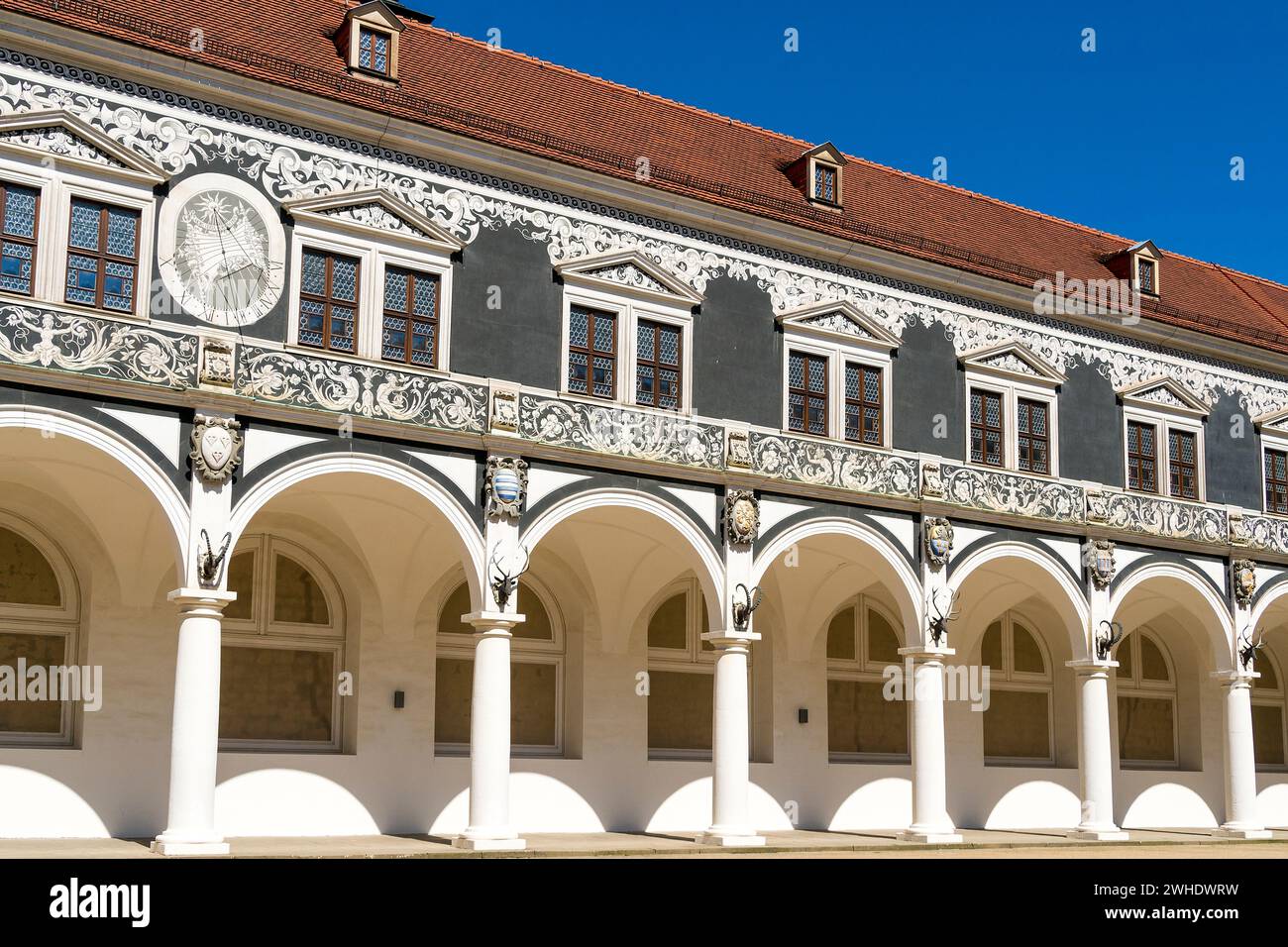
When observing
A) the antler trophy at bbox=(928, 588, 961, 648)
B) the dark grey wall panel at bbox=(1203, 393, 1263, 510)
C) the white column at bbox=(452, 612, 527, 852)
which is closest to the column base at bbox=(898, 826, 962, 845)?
the antler trophy at bbox=(928, 588, 961, 648)

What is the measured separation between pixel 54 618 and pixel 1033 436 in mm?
15215

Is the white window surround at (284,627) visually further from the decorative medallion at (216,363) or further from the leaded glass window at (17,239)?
the leaded glass window at (17,239)

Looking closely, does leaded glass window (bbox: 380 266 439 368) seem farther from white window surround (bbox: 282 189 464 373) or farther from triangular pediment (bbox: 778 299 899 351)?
triangular pediment (bbox: 778 299 899 351)

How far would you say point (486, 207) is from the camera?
1930 centimetres

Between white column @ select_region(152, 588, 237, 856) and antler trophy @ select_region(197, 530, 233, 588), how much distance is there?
0.10 meters

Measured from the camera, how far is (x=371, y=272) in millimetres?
18328

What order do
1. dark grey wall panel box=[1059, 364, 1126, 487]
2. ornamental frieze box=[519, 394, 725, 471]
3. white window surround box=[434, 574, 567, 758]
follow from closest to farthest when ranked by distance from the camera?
ornamental frieze box=[519, 394, 725, 471]
white window surround box=[434, 574, 567, 758]
dark grey wall panel box=[1059, 364, 1126, 487]

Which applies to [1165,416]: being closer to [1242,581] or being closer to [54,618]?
[1242,581]

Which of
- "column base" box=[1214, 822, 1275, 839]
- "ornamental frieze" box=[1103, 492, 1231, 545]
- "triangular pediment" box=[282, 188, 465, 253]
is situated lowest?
"column base" box=[1214, 822, 1275, 839]

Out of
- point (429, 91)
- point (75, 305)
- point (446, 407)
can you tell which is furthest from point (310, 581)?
point (429, 91)

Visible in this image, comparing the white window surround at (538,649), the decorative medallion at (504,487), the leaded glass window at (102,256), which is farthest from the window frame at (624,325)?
the leaded glass window at (102,256)

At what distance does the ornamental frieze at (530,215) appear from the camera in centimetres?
1680

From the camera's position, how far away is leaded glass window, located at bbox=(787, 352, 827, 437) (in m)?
21.7

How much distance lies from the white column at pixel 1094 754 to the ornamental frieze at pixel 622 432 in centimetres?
760
